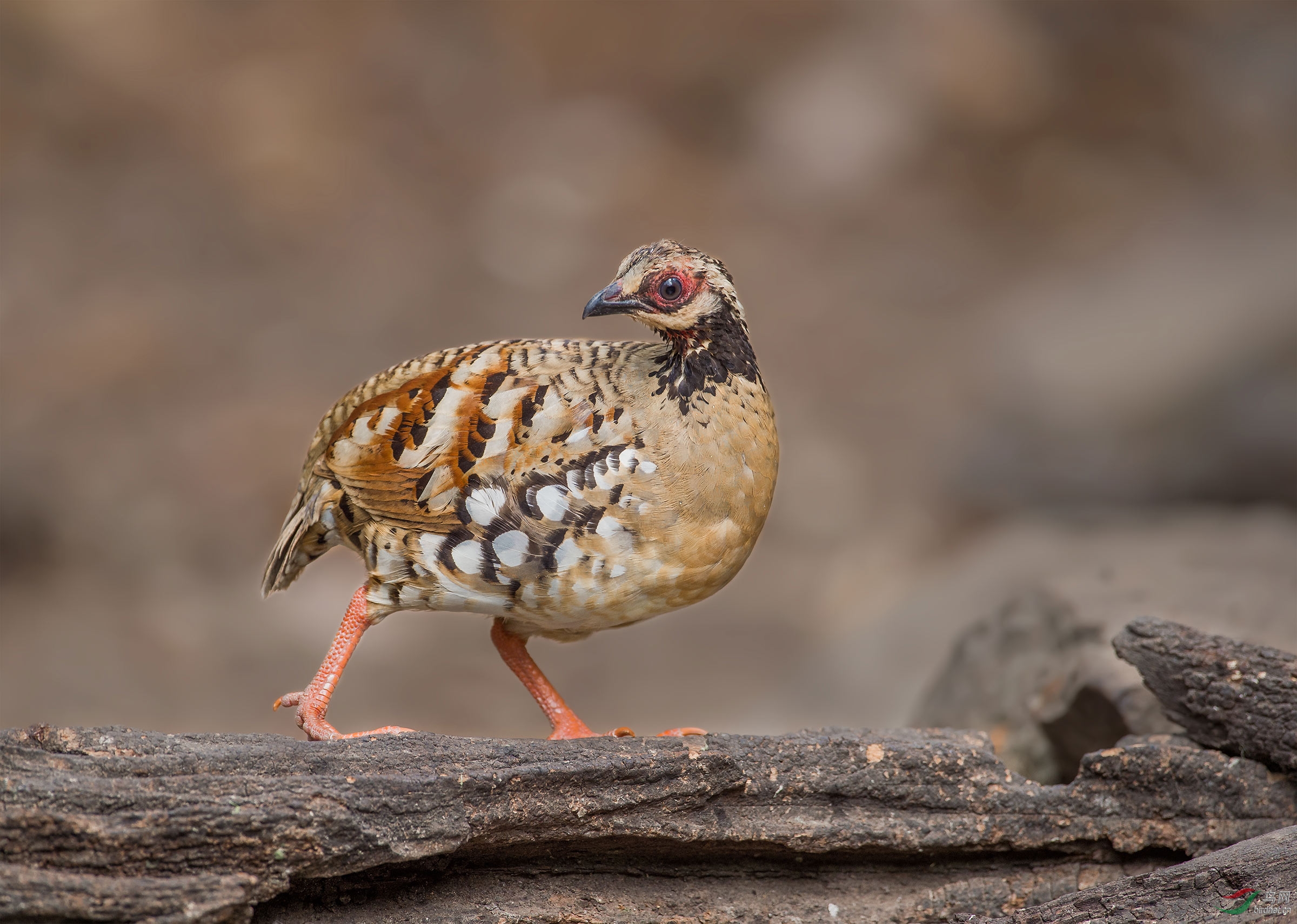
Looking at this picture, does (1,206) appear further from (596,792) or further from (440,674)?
(596,792)

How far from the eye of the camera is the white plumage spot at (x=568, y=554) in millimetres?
3678

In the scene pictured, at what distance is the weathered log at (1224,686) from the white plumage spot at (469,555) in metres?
2.22

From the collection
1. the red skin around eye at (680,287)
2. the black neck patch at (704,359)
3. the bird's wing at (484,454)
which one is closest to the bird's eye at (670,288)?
the red skin around eye at (680,287)

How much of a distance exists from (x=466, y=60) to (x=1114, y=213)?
668 centimetres

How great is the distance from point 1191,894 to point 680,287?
7.47ft

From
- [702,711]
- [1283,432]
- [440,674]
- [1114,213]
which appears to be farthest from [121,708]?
[1114,213]

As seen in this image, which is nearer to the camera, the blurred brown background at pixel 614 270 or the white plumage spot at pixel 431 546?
the white plumage spot at pixel 431 546

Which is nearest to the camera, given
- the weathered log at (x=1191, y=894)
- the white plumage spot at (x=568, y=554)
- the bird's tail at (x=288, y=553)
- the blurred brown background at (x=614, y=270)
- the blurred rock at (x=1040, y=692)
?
the weathered log at (x=1191, y=894)

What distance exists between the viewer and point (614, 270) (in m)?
11.8

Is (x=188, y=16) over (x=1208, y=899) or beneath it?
over

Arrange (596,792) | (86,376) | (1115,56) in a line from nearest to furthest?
1. (596,792)
2. (86,376)
3. (1115,56)

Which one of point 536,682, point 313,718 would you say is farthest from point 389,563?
point 536,682

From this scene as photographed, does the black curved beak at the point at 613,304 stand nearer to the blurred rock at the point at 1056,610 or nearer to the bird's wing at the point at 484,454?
the bird's wing at the point at 484,454

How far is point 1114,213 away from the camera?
11.8 m
